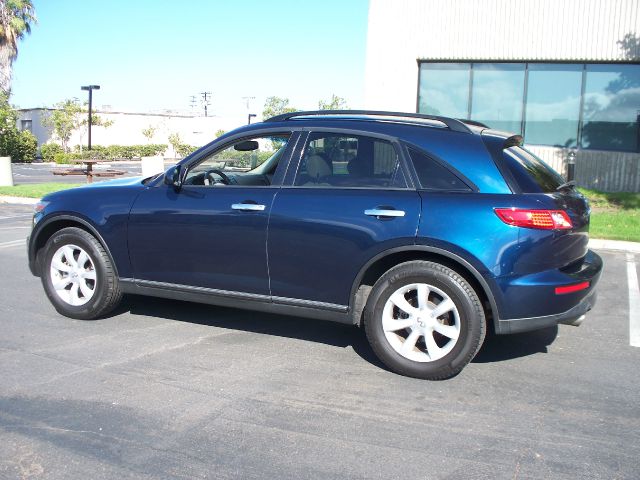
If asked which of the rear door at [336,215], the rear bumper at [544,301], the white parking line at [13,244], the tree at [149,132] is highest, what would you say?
the tree at [149,132]

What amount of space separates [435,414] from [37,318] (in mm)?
3754

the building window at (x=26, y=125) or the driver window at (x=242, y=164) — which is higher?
the building window at (x=26, y=125)

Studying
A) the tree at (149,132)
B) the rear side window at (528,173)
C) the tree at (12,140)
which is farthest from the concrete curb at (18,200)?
the tree at (149,132)

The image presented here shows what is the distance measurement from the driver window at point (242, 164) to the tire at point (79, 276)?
1.07 meters

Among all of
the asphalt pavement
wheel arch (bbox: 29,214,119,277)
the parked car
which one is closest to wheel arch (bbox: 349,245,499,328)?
the parked car

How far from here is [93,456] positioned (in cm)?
333

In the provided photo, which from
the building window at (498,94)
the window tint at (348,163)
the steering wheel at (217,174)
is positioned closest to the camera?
the window tint at (348,163)

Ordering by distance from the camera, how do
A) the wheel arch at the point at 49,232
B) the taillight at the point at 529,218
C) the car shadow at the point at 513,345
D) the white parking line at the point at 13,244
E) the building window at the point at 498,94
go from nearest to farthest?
1. the taillight at the point at 529,218
2. the car shadow at the point at 513,345
3. the wheel arch at the point at 49,232
4. the white parking line at the point at 13,244
5. the building window at the point at 498,94

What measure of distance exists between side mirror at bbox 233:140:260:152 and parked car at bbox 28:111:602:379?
0.06 ft

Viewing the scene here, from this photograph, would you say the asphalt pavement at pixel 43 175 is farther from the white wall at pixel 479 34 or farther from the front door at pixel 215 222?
the front door at pixel 215 222

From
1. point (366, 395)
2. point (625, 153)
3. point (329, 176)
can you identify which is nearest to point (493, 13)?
point (625, 153)

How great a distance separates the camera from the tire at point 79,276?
5.55 metres

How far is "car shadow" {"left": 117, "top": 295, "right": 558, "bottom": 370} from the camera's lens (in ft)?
16.8

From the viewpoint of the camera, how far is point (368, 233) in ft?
14.8
